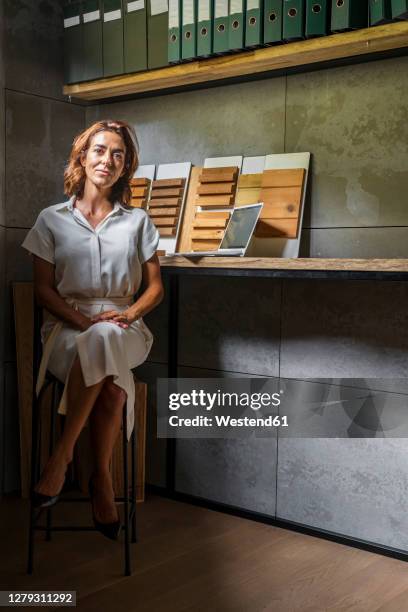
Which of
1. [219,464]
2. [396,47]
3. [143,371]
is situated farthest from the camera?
[143,371]

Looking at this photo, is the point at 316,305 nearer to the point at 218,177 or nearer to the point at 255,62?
the point at 218,177

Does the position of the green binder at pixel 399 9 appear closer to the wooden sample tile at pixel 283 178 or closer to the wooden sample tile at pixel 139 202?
the wooden sample tile at pixel 283 178

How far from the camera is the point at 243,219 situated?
3.21m

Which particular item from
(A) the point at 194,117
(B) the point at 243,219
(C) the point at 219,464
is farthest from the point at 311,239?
(C) the point at 219,464

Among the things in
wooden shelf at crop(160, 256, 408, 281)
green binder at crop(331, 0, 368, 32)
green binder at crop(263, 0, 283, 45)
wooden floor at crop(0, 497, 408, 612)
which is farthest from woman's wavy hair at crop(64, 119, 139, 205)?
wooden floor at crop(0, 497, 408, 612)

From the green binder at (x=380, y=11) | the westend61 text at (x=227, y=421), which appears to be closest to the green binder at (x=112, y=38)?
the green binder at (x=380, y=11)

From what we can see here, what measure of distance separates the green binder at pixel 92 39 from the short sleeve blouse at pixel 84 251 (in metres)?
0.90

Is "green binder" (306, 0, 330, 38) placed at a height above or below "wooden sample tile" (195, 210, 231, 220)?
above

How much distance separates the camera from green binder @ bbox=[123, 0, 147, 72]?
3453 mm

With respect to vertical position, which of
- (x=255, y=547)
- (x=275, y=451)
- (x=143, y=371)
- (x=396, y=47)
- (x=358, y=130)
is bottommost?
(x=255, y=547)

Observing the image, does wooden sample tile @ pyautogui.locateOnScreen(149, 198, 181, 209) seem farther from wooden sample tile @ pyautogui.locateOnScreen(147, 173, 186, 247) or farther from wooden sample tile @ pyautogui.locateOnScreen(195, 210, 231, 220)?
wooden sample tile @ pyautogui.locateOnScreen(195, 210, 231, 220)

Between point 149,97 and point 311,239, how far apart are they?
1.19m

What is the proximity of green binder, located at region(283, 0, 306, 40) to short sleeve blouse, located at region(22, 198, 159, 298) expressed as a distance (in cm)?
97

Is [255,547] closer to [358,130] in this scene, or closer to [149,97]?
[358,130]
